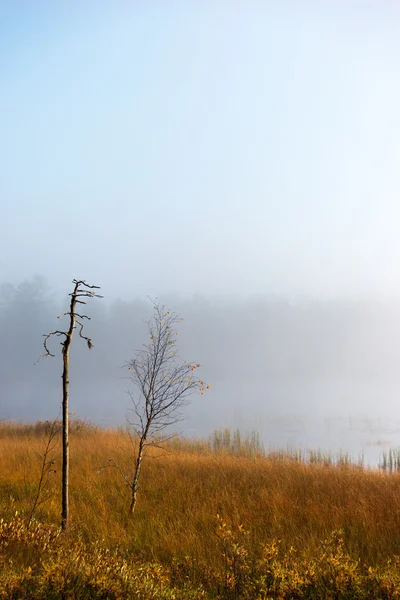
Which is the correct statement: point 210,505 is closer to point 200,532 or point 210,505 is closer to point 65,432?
point 200,532

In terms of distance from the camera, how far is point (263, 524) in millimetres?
8594

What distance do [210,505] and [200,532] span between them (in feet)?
5.16

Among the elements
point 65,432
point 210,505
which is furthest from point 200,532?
point 65,432

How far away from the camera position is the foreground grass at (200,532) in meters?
4.89

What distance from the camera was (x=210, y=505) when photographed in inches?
381

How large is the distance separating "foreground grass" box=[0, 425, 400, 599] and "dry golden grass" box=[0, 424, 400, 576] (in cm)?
3

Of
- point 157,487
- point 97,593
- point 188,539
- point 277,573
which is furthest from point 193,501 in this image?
point 97,593

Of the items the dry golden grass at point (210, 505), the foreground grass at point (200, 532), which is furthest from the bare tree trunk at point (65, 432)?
the dry golden grass at point (210, 505)

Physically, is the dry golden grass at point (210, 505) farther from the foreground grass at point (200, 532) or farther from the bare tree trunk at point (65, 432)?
the bare tree trunk at point (65, 432)

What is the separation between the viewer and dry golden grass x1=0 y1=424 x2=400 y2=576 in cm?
776

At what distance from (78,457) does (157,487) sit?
448 cm

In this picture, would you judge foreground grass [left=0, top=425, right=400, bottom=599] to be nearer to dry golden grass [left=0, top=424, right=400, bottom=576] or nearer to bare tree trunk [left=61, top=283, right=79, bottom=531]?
dry golden grass [left=0, top=424, right=400, bottom=576]

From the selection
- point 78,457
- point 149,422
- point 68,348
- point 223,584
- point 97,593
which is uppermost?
point 68,348

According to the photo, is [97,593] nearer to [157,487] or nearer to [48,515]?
[48,515]
